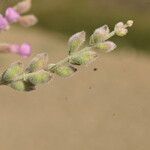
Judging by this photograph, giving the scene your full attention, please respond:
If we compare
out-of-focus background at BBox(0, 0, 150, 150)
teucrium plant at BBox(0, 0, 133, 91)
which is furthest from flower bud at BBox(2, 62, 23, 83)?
out-of-focus background at BBox(0, 0, 150, 150)

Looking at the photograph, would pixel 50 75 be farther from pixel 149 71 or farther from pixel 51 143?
pixel 149 71

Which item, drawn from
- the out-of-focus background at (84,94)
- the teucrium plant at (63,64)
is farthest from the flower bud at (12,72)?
the out-of-focus background at (84,94)

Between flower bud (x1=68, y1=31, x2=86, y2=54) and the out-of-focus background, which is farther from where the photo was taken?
the out-of-focus background

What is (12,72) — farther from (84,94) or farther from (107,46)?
(84,94)

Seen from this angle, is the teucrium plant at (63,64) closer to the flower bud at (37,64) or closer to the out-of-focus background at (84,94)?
the flower bud at (37,64)

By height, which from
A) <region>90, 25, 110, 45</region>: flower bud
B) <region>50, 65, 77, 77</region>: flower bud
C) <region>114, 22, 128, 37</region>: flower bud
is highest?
<region>114, 22, 128, 37</region>: flower bud

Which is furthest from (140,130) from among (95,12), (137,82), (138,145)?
(95,12)

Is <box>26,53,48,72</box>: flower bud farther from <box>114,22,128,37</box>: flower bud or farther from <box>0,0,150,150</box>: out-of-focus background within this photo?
<box>0,0,150,150</box>: out-of-focus background
